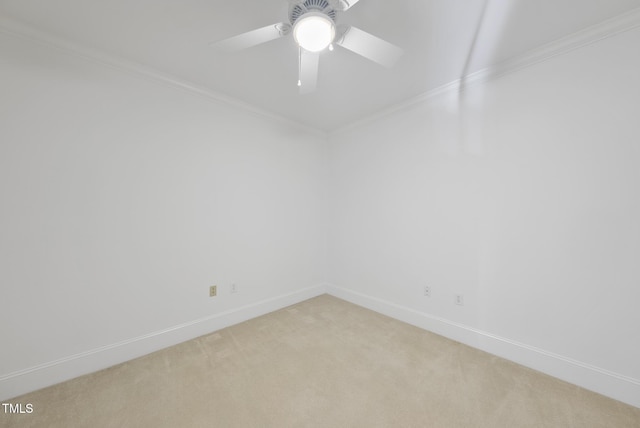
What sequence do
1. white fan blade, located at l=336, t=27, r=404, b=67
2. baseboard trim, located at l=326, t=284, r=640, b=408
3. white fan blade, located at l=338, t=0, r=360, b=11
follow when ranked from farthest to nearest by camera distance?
baseboard trim, located at l=326, t=284, r=640, b=408 < white fan blade, located at l=336, t=27, r=404, b=67 < white fan blade, located at l=338, t=0, r=360, b=11

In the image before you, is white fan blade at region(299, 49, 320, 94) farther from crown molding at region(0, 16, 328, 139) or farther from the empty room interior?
crown molding at region(0, 16, 328, 139)

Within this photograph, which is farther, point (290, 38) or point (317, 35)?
point (290, 38)

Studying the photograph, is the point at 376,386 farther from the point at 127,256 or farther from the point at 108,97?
the point at 108,97

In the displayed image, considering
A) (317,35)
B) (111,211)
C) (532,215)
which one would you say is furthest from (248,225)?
(532,215)

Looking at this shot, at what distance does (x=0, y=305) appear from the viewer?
4.95 feet

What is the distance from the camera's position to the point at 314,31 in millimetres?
1232

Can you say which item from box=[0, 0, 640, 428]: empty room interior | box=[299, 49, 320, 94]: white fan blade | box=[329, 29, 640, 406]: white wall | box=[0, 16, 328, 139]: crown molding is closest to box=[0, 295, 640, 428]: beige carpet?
box=[0, 0, 640, 428]: empty room interior

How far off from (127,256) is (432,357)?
2.60 meters

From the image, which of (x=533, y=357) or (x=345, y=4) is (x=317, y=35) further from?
(x=533, y=357)

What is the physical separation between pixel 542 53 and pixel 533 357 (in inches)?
89.0

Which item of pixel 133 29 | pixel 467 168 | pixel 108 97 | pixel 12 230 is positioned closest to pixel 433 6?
pixel 467 168

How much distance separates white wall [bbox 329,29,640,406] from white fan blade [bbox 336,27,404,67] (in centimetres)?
124

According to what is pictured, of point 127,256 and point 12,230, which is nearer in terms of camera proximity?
point 12,230

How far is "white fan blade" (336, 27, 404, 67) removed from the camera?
1.27m
